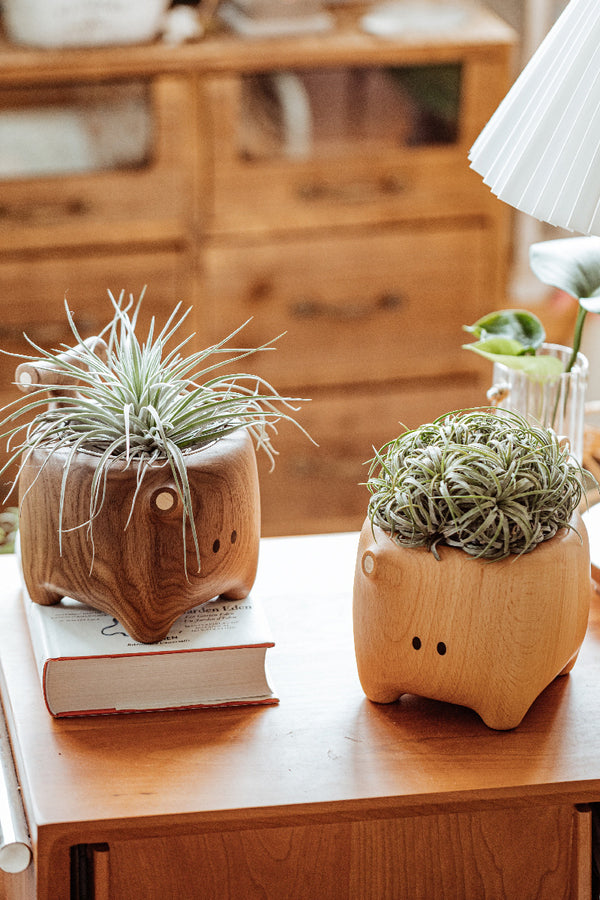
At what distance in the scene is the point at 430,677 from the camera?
31.9 inches

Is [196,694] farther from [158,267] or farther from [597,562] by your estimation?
[158,267]

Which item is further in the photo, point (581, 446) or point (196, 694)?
point (581, 446)

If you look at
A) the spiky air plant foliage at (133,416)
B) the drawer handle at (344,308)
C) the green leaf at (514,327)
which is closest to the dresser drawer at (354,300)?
the drawer handle at (344,308)

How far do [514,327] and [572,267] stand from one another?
83 millimetres

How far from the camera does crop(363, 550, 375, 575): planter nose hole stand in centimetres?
80

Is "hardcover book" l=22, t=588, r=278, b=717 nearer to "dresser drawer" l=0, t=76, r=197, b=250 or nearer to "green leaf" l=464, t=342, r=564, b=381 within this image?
"green leaf" l=464, t=342, r=564, b=381

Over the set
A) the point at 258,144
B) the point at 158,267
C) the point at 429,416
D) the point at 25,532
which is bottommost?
the point at 429,416

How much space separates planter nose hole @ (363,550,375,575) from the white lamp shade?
0.84ft

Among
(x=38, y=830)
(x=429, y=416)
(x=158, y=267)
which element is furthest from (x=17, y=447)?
(x=429, y=416)

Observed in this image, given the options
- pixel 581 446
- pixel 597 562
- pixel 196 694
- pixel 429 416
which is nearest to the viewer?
pixel 196 694

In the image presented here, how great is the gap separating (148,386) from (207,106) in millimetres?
1433

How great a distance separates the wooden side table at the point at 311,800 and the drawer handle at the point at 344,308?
152cm

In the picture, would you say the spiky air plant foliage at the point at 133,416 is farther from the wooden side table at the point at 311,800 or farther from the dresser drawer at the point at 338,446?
the dresser drawer at the point at 338,446

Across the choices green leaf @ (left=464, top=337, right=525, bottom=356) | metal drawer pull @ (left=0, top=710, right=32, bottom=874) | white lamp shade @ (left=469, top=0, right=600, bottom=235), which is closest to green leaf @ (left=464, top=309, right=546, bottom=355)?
green leaf @ (left=464, top=337, right=525, bottom=356)
